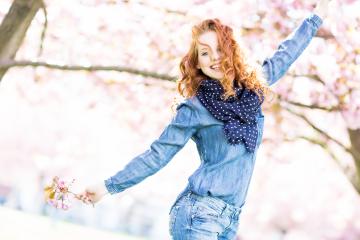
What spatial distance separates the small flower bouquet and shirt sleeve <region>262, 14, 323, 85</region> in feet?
3.34

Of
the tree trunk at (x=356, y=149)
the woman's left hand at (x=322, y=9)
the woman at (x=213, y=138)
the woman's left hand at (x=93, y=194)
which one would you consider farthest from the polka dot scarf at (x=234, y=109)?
the tree trunk at (x=356, y=149)

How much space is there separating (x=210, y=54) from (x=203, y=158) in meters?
0.44

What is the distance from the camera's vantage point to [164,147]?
349 cm

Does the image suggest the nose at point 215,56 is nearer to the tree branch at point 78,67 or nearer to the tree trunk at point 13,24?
the tree branch at point 78,67

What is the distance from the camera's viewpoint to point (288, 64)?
3928mm

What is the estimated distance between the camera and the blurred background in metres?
7.55

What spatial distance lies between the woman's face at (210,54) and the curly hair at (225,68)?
2 centimetres

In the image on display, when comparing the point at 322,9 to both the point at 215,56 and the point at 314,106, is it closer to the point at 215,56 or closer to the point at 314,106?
the point at 215,56

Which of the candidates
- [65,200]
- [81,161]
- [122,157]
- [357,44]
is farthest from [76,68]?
[81,161]

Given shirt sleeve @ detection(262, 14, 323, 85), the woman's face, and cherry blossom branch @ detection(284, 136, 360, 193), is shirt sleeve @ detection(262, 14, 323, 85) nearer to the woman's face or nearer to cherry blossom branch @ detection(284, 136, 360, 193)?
the woman's face

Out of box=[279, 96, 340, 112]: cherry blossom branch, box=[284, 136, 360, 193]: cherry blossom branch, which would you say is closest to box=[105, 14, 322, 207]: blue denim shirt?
box=[279, 96, 340, 112]: cherry blossom branch

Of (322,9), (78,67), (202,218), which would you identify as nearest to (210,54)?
(202,218)

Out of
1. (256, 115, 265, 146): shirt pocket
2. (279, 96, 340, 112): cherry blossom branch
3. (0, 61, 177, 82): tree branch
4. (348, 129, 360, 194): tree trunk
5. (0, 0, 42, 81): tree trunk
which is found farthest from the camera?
(348, 129, 360, 194): tree trunk

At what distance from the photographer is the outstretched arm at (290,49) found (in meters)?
3.84
